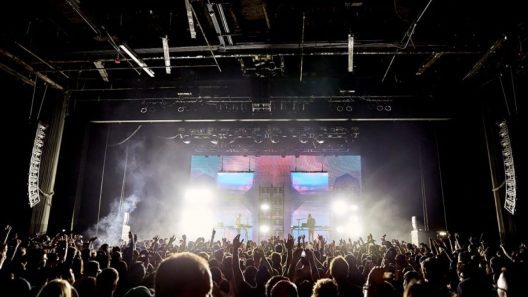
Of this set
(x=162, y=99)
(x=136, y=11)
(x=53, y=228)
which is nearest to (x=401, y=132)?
(x=162, y=99)

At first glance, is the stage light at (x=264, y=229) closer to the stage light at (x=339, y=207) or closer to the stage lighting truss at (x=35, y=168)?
the stage light at (x=339, y=207)

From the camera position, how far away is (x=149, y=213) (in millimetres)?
16422

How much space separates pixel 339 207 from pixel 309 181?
8.64 ft

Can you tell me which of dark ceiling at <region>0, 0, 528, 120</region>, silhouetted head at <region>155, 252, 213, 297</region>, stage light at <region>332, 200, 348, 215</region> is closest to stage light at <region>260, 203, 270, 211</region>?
stage light at <region>332, 200, 348, 215</region>

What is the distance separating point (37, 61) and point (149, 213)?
31.0 ft

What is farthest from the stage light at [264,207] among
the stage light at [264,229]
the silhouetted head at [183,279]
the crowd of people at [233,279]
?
the silhouetted head at [183,279]

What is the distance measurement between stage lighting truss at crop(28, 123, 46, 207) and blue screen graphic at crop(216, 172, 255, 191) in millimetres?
12929

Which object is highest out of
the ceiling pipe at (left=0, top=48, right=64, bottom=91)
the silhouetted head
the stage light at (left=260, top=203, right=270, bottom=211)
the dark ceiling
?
the dark ceiling

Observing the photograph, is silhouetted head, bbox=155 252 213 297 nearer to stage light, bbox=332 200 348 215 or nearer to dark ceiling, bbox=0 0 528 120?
dark ceiling, bbox=0 0 528 120

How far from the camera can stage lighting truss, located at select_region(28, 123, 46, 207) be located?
8.71m

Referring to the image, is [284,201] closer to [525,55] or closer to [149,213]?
[149,213]

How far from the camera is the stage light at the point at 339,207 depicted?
65.5 feet

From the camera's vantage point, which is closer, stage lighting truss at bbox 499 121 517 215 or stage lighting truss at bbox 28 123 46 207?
stage lighting truss at bbox 499 121 517 215

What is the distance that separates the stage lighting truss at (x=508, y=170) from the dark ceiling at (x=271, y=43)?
5.20ft
